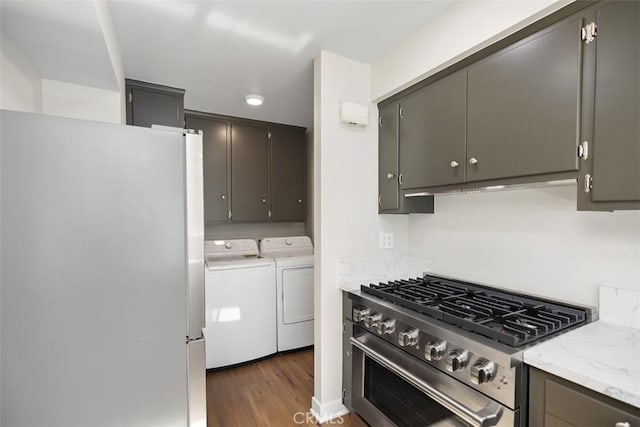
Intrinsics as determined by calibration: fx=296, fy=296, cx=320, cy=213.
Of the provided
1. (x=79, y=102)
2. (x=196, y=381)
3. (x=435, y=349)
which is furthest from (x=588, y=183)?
(x=79, y=102)

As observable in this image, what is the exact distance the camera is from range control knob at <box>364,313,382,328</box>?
5.31 ft

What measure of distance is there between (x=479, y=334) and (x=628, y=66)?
1.07m

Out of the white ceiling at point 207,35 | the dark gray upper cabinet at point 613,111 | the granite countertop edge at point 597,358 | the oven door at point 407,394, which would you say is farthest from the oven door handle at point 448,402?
the white ceiling at point 207,35

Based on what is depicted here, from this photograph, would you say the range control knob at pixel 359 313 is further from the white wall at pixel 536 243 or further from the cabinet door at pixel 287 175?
the cabinet door at pixel 287 175

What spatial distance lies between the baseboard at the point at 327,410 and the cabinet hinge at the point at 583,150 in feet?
6.27

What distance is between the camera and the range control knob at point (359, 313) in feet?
5.63

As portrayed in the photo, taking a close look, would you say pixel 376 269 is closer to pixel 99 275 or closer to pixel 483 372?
pixel 483 372

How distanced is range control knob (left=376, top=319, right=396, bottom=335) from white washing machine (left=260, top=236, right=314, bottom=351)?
1457 mm

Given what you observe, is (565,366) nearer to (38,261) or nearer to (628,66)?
(628,66)

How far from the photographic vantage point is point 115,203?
3.51 feet

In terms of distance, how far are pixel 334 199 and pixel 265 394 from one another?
158 centimetres

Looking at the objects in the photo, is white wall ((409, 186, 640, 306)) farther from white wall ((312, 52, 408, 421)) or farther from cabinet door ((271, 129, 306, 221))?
cabinet door ((271, 129, 306, 221))

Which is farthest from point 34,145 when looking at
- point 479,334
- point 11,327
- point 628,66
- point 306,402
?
point 306,402

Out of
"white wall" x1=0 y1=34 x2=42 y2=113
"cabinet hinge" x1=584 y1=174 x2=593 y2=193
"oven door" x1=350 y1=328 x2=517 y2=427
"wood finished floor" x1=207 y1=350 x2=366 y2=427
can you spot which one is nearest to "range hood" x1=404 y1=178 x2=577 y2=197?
"cabinet hinge" x1=584 y1=174 x2=593 y2=193
